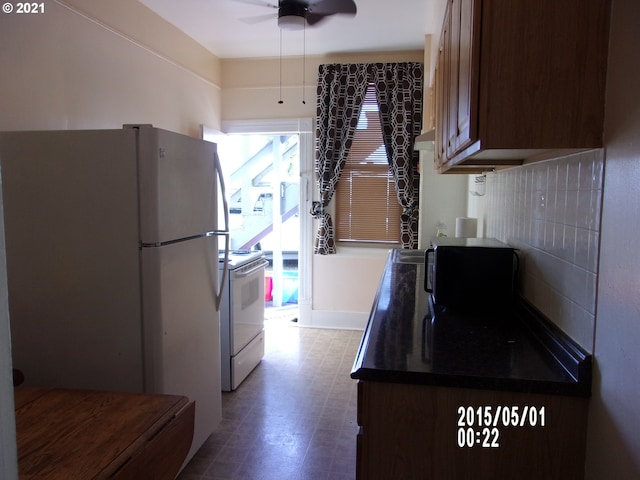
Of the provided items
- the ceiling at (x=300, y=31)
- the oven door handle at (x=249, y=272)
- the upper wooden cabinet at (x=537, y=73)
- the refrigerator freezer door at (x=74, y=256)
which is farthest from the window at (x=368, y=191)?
the upper wooden cabinet at (x=537, y=73)

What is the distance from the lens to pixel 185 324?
7.41 ft

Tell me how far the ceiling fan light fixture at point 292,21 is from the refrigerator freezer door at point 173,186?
1.05 m

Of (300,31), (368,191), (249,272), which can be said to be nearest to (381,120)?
(368,191)

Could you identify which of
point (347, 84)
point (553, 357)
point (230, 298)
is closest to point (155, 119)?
point (230, 298)

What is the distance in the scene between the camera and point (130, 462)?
1.17 m

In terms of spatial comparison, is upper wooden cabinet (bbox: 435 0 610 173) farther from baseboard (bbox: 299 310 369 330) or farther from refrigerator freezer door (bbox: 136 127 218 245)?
baseboard (bbox: 299 310 369 330)

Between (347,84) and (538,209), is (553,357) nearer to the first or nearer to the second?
(538,209)

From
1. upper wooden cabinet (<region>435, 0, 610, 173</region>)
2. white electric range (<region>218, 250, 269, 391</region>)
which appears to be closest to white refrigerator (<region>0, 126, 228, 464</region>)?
white electric range (<region>218, 250, 269, 391</region>)

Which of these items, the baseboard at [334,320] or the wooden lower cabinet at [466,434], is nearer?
the wooden lower cabinet at [466,434]

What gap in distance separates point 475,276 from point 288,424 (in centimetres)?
161

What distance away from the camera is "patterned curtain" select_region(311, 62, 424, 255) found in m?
4.38

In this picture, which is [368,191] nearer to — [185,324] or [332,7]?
[332,7]

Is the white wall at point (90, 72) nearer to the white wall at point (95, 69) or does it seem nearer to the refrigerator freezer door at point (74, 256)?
the white wall at point (95, 69)

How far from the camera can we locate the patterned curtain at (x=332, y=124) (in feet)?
14.6
